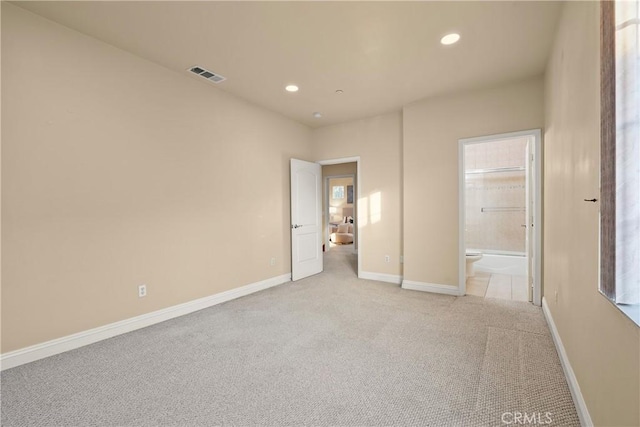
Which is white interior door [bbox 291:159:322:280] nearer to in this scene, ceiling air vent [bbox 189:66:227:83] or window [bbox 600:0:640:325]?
ceiling air vent [bbox 189:66:227:83]

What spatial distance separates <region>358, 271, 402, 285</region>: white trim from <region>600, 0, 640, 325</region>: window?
3382 mm

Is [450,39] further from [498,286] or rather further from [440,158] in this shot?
[498,286]

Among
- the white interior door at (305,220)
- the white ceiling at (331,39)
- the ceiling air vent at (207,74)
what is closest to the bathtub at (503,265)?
the white interior door at (305,220)

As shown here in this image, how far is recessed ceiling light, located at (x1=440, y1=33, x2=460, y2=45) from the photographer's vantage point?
250 cm

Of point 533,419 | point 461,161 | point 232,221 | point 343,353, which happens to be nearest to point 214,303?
point 232,221

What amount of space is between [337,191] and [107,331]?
361 inches

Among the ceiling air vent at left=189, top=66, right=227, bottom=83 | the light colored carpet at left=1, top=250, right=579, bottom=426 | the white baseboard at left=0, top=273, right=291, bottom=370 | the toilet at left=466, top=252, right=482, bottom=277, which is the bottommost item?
the light colored carpet at left=1, top=250, right=579, bottom=426

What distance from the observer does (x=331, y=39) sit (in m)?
2.54

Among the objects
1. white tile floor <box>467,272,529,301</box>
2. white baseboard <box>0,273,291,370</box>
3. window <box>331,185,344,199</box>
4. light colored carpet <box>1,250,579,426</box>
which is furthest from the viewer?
window <box>331,185,344,199</box>

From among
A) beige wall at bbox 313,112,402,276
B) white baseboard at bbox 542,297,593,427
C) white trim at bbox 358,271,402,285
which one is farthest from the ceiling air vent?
white baseboard at bbox 542,297,593,427

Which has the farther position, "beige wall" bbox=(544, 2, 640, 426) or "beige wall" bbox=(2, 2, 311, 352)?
"beige wall" bbox=(2, 2, 311, 352)

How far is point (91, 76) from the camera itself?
2.53 meters

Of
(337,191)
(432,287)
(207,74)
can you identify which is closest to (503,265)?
(432,287)

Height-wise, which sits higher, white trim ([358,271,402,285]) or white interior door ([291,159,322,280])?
white interior door ([291,159,322,280])
